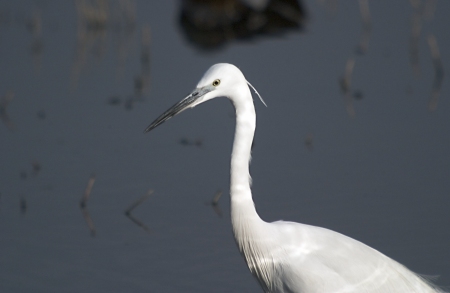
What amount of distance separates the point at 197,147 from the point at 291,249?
2779 mm

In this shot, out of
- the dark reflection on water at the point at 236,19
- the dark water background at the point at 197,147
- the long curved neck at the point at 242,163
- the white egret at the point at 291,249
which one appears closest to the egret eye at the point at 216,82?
the white egret at the point at 291,249

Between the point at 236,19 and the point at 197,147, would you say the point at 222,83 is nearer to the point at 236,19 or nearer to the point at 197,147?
the point at 197,147

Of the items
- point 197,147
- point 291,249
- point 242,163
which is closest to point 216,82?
point 242,163

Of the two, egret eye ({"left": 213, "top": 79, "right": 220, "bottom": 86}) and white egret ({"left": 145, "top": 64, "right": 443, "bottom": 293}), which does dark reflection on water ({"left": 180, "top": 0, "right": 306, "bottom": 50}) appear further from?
egret eye ({"left": 213, "top": 79, "right": 220, "bottom": 86})

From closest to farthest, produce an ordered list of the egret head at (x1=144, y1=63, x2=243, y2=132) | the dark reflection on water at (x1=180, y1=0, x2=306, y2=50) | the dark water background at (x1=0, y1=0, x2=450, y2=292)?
the egret head at (x1=144, y1=63, x2=243, y2=132) < the dark water background at (x1=0, y1=0, x2=450, y2=292) < the dark reflection on water at (x1=180, y1=0, x2=306, y2=50)

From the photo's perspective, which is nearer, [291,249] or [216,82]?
[216,82]

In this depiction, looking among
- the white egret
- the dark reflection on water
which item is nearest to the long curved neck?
the white egret

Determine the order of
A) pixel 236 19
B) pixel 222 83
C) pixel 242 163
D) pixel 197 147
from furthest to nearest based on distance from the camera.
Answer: pixel 236 19 → pixel 197 147 → pixel 242 163 → pixel 222 83

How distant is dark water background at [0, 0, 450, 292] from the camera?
5.08 m

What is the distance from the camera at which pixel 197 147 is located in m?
6.66

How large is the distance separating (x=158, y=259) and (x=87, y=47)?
497cm

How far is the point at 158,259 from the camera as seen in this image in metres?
5.04

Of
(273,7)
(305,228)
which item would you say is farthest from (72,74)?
(305,228)

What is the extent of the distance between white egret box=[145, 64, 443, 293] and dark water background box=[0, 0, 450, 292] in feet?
1.96
